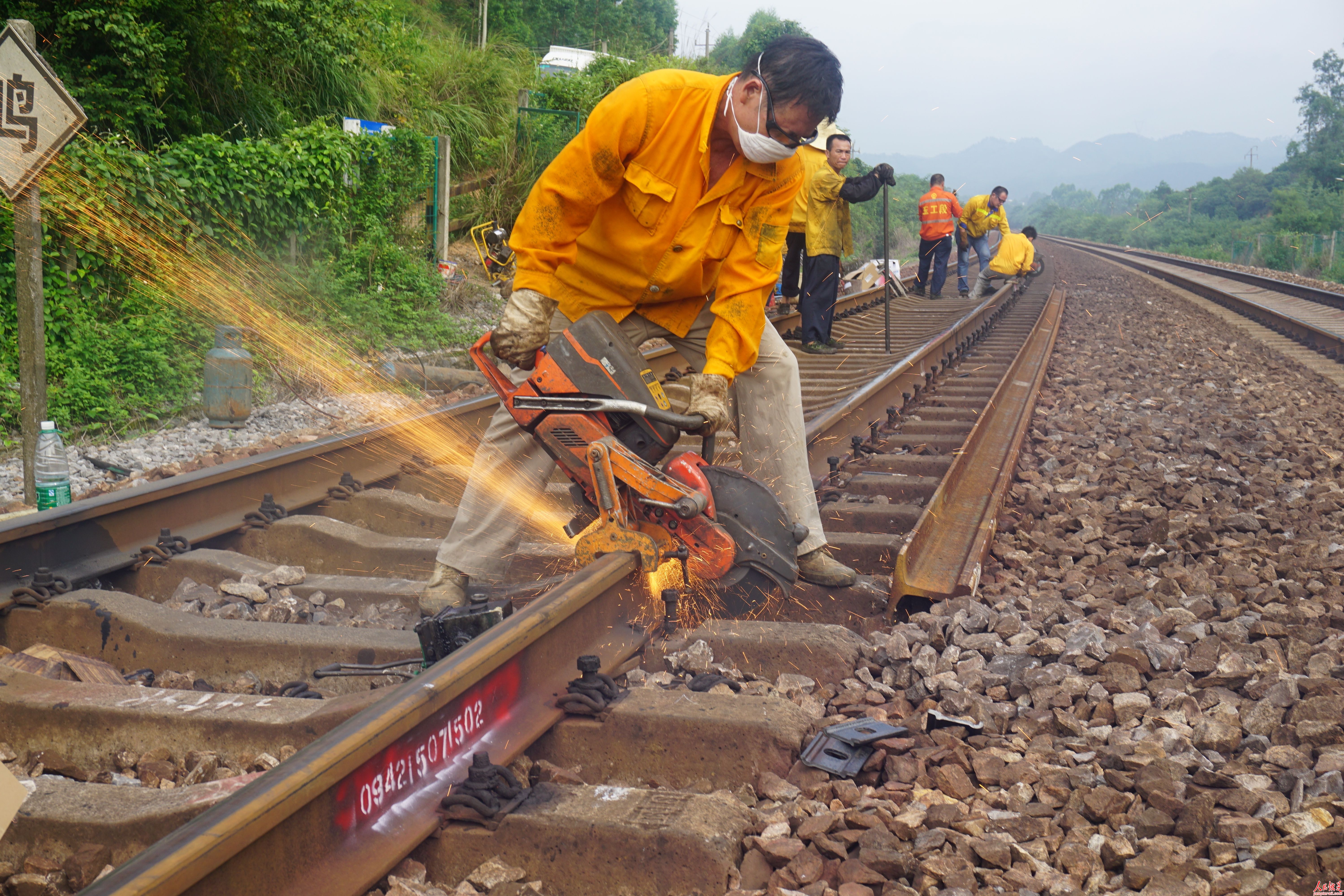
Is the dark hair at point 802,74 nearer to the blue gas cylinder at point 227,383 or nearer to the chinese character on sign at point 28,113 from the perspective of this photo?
the chinese character on sign at point 28,113

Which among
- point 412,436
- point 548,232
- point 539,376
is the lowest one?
point 412,436

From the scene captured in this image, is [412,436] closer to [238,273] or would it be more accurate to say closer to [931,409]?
[931,409]

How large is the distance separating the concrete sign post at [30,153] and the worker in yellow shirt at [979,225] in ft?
45.1

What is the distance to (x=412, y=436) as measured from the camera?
5238 mm

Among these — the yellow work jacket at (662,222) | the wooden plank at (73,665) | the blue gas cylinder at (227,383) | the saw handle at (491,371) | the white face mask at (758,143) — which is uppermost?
the white face mask at (758,143)

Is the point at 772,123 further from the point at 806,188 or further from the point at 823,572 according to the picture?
the point at 806,188

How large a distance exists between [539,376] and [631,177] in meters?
0.67

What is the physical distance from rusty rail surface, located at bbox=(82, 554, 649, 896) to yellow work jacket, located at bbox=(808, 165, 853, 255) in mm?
7113

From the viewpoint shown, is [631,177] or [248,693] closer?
[248,693]

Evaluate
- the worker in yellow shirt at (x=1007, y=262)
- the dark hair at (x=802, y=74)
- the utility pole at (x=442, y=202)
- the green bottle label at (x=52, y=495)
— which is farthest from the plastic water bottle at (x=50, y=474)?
the worker in yellow shirt at (x=1007, y=262)

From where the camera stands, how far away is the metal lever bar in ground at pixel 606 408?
117 inches

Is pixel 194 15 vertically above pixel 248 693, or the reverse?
pixel 194 15

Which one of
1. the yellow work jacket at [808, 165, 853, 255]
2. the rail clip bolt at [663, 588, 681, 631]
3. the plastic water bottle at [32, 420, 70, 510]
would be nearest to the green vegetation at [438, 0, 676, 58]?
the yellow work jacket at [808, 165, 853, 255]

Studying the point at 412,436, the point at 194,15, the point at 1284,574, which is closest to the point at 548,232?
the point at 412,436
